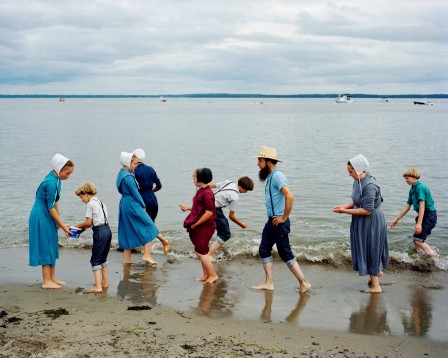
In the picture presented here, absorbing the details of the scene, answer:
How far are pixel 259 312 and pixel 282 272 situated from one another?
6.95 feet

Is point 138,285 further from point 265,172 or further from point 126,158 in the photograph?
point 265,172

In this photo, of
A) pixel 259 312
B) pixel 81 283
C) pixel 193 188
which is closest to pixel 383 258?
pixel 259 312

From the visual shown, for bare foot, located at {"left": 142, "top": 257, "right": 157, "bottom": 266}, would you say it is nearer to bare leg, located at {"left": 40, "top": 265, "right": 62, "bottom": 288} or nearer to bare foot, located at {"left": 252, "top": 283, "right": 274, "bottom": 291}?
bare leg, located at {"left": 40, "top": 265, "right": 62, "bottom": 288}

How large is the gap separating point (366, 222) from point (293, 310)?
159cm

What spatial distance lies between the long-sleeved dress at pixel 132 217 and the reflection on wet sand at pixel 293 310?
88.8 inches

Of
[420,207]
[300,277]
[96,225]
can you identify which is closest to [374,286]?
[300,277]

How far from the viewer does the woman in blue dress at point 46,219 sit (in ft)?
24.6

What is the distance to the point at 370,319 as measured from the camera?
671 cm

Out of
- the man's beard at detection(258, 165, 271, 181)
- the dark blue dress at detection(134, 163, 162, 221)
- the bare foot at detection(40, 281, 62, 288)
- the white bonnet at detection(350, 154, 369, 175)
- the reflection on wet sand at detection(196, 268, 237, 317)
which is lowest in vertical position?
the reflection on wet sand at detection(196, 268, 237, 317)

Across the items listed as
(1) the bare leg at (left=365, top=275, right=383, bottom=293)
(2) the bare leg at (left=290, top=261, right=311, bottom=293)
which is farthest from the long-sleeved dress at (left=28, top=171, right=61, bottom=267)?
(1) the bare leg at (left=365, top=275, right=383, bottom=293)

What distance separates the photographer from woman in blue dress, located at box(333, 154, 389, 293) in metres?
7.40

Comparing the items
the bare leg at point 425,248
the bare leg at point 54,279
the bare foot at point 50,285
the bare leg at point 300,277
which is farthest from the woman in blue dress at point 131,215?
the bare leg at point 425,248

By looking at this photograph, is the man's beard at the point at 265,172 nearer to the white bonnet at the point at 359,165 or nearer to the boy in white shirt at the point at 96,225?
the white bonnet at the point at 359,165

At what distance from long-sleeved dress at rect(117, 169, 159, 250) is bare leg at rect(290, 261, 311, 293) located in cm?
245
